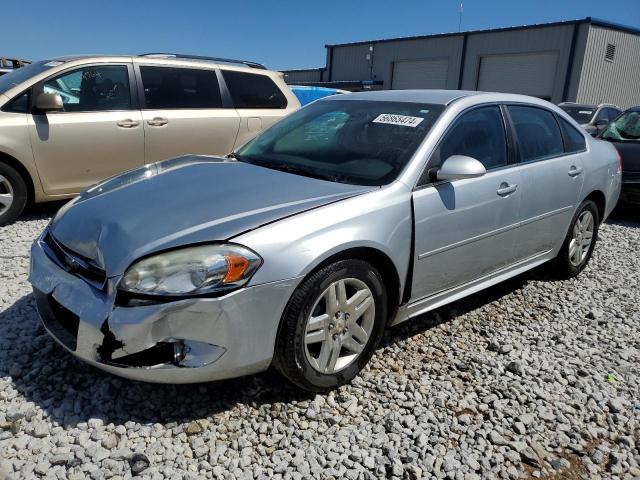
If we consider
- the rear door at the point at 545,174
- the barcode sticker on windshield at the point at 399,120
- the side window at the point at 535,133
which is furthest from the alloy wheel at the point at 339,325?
the side window at the point at 535,133

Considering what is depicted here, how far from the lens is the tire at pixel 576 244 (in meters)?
4.30

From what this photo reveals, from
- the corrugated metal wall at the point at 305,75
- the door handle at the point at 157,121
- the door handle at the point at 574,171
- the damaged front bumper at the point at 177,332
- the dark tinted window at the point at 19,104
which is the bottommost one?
the corrugated metal wall at the point at 305,75

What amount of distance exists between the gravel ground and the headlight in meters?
0.68

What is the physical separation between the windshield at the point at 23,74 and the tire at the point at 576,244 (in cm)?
509

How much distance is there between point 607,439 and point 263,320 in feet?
5.72

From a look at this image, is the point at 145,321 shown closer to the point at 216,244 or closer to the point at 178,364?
the point at 178,364

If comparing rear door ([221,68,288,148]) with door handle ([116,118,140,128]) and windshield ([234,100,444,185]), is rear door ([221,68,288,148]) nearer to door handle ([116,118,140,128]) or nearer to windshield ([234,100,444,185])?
door handle ([116,118,140,128])

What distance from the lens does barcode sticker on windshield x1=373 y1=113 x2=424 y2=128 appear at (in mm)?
3158

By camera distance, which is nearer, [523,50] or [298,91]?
[298,91]

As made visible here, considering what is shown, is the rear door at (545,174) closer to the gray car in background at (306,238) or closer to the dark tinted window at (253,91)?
the gray car in background at (306,238)

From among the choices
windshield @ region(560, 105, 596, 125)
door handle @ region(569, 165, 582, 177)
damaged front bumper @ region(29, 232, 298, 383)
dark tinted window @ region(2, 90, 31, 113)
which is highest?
dark tinted window @ region(2, 90, 31, 113)

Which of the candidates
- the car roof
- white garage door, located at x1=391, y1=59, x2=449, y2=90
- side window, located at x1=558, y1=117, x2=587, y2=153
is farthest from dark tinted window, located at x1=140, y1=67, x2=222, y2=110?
white garage door, located at x1=391, y1=59, x2=449, y2=90

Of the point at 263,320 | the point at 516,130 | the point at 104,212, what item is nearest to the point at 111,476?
the point at 263,320

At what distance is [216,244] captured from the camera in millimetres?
2230
